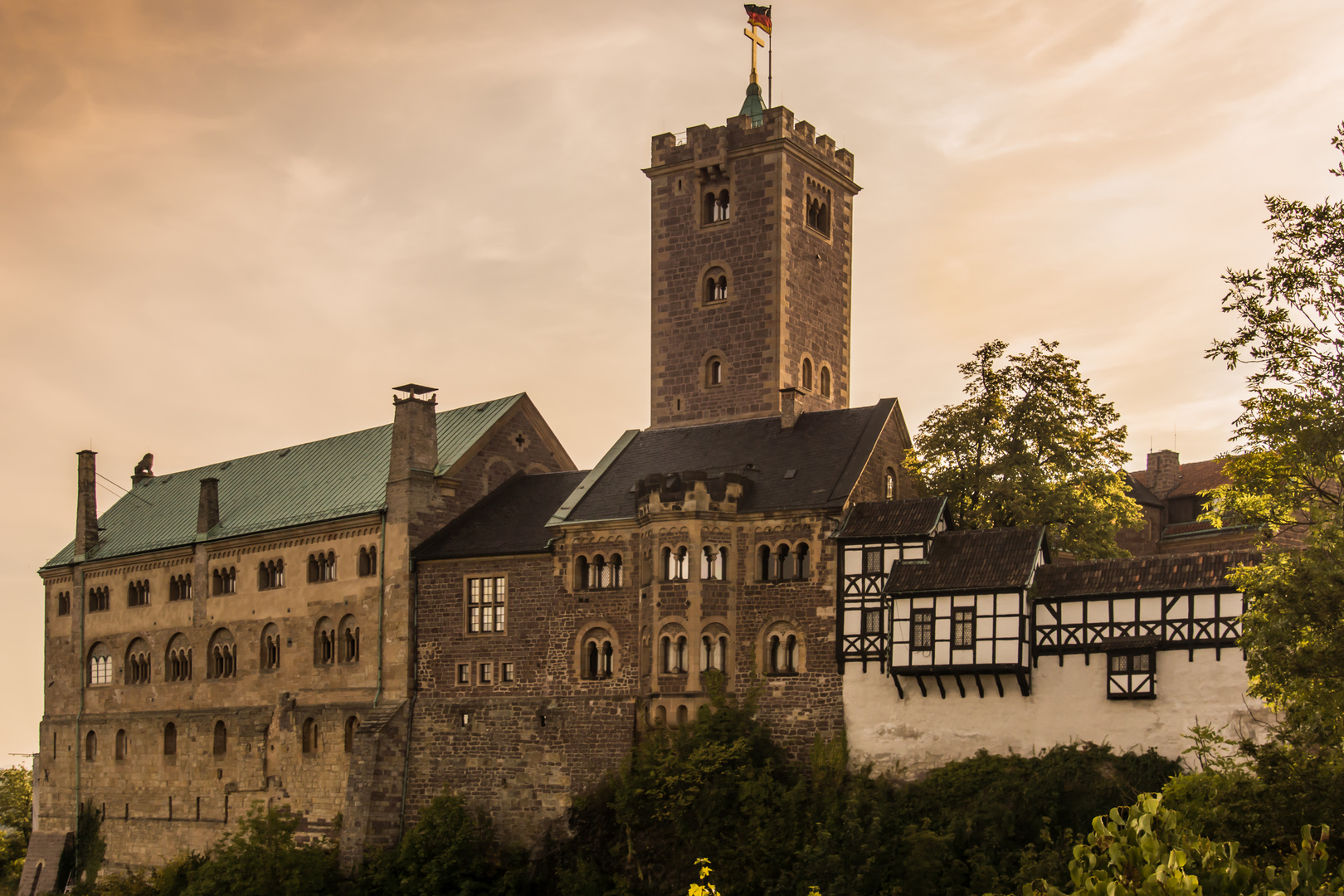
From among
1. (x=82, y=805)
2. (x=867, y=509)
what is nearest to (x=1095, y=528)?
(x=867, y=509)

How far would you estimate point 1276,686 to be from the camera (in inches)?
1232

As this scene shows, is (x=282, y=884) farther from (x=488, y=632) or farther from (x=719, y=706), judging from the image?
(x=719, y=706)

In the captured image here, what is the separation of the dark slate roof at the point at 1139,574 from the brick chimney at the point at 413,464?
70.6 ft

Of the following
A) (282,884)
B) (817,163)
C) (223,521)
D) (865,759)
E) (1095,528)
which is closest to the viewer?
(865,759)

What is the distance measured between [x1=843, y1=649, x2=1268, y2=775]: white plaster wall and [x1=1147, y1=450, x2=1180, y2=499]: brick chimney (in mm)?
34224

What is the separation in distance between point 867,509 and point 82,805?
37105mm

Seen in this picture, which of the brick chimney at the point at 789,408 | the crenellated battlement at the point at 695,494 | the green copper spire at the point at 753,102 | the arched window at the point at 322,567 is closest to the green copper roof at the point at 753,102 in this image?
the green copper spire at the point at 753,102

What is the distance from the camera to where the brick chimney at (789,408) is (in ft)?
169

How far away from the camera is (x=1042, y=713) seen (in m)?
41.7

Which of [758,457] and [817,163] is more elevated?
[817,163]

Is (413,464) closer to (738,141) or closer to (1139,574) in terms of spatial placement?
(738,141)

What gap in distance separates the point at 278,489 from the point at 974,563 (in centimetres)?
3000

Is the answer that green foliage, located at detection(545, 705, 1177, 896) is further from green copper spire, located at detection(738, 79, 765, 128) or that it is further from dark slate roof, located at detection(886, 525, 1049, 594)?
green copper spire, located at detection(738, 79, 765, 128)

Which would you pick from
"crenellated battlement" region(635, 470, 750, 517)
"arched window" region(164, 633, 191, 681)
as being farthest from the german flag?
"arched window" region(164, 633, 191, 681)
